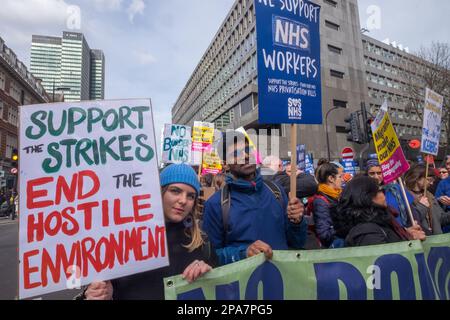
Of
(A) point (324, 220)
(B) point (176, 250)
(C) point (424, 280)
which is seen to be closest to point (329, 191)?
(A) point (324, 220)

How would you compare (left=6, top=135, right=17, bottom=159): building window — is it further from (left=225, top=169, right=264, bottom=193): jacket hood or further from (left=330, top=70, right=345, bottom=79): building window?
(left=225, top=169, right=264, bottom=193): jacket hood

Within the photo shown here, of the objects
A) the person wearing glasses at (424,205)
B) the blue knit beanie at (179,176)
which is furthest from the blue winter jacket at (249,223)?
the person wearing glasses at (424,205)

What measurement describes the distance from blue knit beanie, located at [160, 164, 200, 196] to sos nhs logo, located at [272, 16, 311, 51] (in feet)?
4.41

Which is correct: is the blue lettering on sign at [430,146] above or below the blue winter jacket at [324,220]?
above

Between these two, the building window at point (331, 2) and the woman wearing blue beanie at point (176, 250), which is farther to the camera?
the building window at point (331, 2)

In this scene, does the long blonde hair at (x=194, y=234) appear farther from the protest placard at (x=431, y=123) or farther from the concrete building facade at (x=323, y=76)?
the concrete building facade at (x=323, y=76)

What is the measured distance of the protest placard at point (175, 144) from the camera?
25.9 ft

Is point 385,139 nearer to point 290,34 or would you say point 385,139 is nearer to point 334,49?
point 290,34

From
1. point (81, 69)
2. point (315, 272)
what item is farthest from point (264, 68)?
point (81, 69)

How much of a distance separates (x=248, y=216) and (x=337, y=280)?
683 mm

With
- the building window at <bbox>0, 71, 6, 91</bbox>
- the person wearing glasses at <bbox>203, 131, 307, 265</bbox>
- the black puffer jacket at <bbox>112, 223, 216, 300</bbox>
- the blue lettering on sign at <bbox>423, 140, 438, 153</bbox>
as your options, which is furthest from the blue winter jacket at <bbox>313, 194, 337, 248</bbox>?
the building window at <bbox>0, 71, 6, 91</bbox>

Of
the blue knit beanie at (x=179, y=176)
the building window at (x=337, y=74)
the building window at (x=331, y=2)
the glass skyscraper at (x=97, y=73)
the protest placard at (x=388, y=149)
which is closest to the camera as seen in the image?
the blue knit beanie at (x=179, y=176)

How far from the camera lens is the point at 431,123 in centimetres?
408
